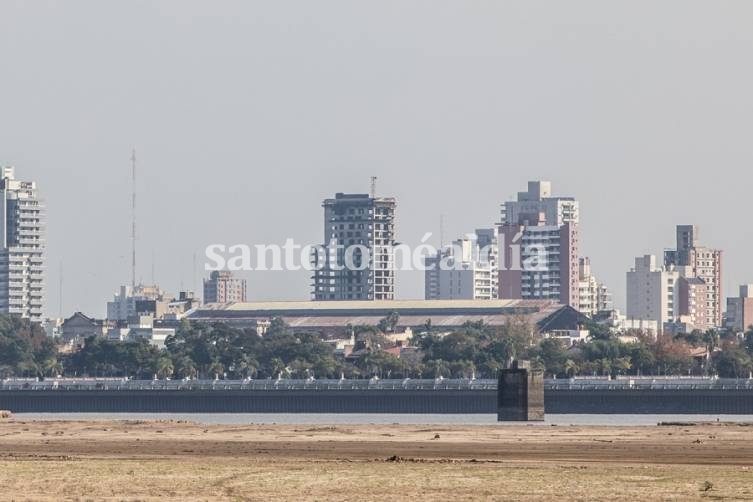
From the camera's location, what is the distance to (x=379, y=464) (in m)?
88.8

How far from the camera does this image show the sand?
75.2 m

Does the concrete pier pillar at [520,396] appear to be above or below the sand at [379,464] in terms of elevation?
above

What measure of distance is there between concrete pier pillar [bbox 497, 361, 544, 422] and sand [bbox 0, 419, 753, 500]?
43.0 m

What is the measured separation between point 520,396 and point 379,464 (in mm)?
88299

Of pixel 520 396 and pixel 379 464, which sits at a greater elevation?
pixel 520 396

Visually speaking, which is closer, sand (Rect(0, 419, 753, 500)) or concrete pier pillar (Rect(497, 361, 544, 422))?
sand (Rect(0, 419, 753, 500))

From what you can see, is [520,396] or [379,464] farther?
[520,396]

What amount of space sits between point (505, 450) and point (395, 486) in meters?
27.6

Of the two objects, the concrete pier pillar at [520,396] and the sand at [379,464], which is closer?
the sand at [379,464]

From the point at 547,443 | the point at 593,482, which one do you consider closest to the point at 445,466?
the point at 593,482

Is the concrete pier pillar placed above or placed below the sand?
above

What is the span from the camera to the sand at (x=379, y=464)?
75188 millimetres

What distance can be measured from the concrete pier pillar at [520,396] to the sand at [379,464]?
141 feet

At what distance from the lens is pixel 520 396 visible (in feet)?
579
